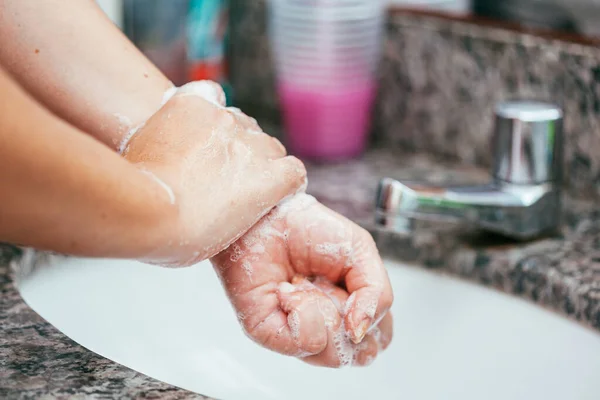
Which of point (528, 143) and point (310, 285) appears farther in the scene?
point (528, 143)

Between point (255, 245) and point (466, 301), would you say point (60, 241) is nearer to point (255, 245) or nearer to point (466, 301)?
point (255, 245)

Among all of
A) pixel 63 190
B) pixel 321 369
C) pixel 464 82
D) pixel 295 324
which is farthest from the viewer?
pixel 464 82

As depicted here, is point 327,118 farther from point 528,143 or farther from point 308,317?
point 308,317

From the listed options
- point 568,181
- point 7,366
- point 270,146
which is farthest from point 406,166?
point 7,366

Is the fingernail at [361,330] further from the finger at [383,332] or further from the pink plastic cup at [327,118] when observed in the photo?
the pink plastic cup at [327,118]

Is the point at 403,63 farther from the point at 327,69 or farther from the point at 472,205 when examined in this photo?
the point at 472,205

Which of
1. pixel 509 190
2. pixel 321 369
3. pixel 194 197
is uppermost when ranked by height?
pixel 194 197

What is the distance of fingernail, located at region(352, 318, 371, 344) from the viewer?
20.2 inches

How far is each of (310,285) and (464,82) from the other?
0.45 metres

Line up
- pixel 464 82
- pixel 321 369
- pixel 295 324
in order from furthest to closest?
pixel 464 82 → pixel 321 369 → pixel 295 324

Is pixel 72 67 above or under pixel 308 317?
above

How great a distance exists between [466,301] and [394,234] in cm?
9

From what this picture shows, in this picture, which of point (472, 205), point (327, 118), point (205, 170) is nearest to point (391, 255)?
point (472, 205)

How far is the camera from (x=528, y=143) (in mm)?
748
